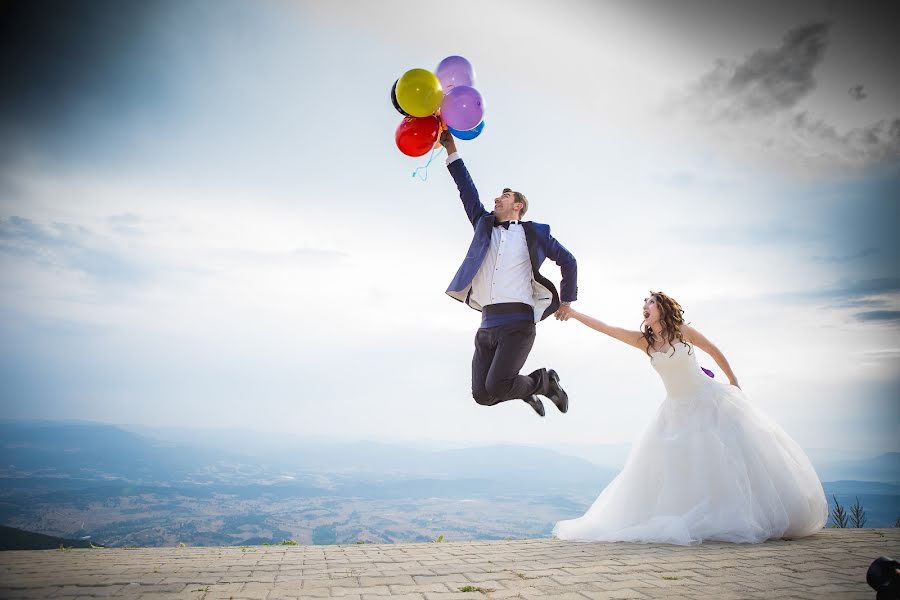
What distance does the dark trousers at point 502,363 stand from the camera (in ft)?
15.1

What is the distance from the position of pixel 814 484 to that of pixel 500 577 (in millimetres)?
3556

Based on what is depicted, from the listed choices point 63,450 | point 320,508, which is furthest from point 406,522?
point 63,450

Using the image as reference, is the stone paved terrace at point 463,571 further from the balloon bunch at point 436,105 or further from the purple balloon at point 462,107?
the purple balloon at point 462,107

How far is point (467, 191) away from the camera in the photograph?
17.2ft

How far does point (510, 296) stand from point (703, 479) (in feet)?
8.08

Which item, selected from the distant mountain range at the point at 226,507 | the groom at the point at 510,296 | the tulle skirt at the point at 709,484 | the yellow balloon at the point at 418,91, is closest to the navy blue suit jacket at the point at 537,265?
the groom at the point at 510,296

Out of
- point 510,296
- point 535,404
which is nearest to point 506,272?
point 510,296

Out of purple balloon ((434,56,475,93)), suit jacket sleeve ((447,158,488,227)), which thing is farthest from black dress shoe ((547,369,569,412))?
purple balloon ((434,56,475,93))

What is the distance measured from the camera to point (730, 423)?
5023mm

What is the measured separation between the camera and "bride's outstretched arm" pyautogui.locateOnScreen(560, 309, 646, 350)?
5030 mm

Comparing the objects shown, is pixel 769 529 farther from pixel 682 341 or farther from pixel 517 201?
pixel 517 201

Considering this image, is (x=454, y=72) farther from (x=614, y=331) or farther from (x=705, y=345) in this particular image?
(x=705, y=345)

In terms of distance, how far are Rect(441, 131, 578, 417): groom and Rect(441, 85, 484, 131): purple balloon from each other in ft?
2.97

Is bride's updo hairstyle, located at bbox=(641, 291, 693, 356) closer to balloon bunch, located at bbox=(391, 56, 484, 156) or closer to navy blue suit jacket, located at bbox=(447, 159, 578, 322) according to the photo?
navy blue suit jacket, located at bbox=(447, 159, 578, 322)
